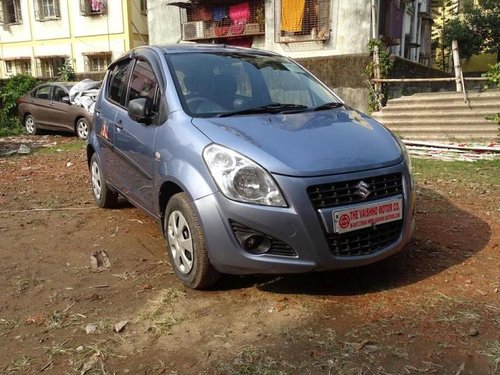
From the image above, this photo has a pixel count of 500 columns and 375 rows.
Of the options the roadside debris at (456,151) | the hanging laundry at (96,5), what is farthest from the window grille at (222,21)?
the roadside debris at (456,151)

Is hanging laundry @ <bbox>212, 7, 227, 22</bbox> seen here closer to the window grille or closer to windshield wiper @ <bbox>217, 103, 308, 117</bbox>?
the window grille

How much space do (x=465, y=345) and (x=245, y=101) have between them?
2.28 m

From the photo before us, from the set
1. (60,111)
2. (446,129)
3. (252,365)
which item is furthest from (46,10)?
(252,365)

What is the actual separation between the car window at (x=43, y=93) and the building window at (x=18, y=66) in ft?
45.0

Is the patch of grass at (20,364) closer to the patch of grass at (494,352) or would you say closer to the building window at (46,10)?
the patch of grass at (494,352)

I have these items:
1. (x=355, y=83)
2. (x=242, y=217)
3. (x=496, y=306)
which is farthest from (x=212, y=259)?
(x=355, y=83)

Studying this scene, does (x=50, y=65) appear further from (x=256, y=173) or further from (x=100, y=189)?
(x=256, y=173)

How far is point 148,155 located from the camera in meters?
3.80

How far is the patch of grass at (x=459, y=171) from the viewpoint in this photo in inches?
257

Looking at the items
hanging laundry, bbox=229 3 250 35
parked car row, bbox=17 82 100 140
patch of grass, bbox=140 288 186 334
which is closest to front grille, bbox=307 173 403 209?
patch of grass, bbox=140 288 186 334

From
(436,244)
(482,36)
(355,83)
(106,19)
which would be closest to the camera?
(436,244)

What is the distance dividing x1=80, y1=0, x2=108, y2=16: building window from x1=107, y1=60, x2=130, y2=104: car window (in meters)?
19.4

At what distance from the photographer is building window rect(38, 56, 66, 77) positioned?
974 inches

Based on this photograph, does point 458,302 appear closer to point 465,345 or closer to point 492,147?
point 465,345
